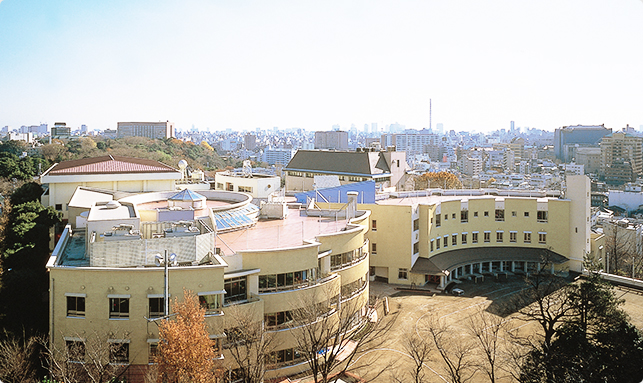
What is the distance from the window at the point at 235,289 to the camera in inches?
518

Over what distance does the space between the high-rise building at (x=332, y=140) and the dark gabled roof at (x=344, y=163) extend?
→ 89.5 m

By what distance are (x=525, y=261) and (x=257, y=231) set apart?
17033mm

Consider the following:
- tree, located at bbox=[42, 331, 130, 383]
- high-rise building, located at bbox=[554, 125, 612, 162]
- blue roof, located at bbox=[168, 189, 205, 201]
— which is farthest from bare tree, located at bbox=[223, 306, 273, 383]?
high-rise building, located at bbox=[554, 125, 612, 162]

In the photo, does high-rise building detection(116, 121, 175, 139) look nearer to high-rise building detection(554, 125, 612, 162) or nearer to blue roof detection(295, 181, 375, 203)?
high-rise building detection(554, 125, 612, 162)

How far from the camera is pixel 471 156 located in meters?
110

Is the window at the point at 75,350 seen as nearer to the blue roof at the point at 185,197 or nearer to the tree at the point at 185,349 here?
the tree at the point at 185,349

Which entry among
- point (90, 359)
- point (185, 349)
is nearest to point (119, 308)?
point (90, 359)

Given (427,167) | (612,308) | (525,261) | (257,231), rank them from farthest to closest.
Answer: (427,167) → (525,261) → (257,231) → (612,308)

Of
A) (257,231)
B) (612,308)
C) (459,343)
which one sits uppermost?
(257,231)

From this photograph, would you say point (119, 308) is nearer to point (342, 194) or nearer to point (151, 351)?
point (151, 351)

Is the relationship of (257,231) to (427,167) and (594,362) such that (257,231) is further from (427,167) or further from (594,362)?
(427,167)

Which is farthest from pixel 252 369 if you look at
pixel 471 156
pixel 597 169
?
pixel 471 156

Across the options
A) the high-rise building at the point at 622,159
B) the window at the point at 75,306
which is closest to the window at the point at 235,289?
the window at the point at 75,306

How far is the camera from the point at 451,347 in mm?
16344
